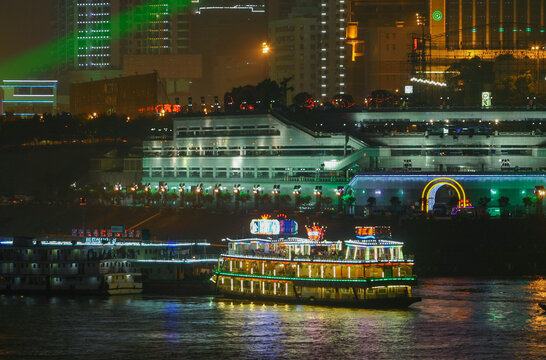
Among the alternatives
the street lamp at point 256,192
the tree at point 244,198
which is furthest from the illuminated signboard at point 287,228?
the tree at point 244,198

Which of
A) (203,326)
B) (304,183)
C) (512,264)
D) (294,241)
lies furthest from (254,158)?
(203,326)

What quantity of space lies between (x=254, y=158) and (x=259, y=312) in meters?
80.0

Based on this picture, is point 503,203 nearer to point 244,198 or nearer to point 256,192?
point 256,192

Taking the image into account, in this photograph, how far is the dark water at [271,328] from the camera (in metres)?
85.3

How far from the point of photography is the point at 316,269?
10244 cm

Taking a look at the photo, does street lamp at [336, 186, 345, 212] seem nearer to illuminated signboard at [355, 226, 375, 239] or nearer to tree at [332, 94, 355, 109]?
tree at [332, 94, 355, 109]

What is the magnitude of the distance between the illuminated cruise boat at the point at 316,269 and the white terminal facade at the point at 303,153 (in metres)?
52.9

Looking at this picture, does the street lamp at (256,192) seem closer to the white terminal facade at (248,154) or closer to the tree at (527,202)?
the white terminal facade at (248,154)

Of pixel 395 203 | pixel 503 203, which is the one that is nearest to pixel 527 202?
pixel 503 203

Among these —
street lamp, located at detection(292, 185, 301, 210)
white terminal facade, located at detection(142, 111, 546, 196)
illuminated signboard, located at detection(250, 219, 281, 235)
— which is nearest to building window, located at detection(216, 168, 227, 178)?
white terminal facade, located at detection(142, 111, 546, 196)

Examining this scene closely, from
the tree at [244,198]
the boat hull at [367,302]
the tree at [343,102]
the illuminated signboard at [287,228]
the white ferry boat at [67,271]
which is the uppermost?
the tree at [343,102]

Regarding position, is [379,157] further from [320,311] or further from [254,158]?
[320,311]

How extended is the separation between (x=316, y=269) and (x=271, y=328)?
1086 cm

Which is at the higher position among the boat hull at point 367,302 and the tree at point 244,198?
the tree at point 244,198
